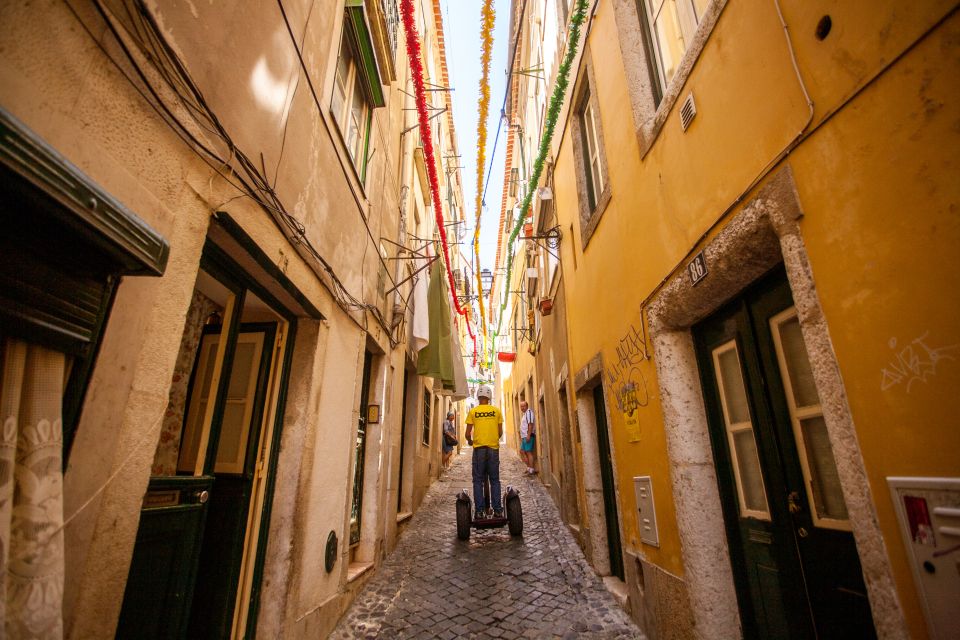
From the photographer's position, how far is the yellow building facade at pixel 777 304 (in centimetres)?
132

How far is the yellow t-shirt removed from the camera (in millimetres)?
6508

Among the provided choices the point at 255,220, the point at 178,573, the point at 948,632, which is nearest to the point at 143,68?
the point at 255,220

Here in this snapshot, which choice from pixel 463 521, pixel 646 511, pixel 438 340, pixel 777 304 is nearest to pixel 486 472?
pixel 463 521

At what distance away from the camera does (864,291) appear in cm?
149

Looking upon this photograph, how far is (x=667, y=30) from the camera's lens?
342cm

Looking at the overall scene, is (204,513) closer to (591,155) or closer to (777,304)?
(777,304)

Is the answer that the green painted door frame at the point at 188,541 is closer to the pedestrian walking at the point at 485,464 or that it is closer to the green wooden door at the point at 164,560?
the green wooden door at the point at 164,560

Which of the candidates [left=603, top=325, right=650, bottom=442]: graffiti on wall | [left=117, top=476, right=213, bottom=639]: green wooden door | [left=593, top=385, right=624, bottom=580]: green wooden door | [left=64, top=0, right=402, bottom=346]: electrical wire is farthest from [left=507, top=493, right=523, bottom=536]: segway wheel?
[left=64, top=0, right=402, bottom=346]: electrical wire

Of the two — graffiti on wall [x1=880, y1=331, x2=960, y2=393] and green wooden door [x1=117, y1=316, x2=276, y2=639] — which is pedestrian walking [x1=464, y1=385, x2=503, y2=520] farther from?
graffiti on wall [x1=880, y1=331, x2=960, y2=393]

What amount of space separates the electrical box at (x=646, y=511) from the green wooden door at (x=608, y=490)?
88 cm

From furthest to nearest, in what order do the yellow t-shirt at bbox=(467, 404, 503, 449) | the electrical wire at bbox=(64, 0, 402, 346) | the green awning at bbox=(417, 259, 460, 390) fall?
the green awning at bbox=(417, 259, 460, 390) < the yellow t-shirt at bbox=(467, 404, 503, 449) < the electrical wire at bbox=(64, 0, 402, 346)

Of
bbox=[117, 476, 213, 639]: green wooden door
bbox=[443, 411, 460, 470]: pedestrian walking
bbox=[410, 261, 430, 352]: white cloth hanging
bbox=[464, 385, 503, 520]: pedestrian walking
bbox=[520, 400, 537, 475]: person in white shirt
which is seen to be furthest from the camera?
bbox=[443, 411, 460, 470]: pedestrian walking

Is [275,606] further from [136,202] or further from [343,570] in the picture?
[136,202]

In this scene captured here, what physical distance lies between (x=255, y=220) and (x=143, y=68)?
93cm
